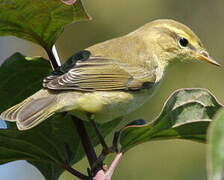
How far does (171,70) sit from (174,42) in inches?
80.6

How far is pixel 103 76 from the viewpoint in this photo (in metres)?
3.57

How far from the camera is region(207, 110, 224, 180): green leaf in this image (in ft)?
4.86

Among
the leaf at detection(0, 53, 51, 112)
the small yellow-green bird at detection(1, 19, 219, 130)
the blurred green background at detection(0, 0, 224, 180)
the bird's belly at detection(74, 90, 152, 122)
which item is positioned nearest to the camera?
the leaf at detection(0, 53, 51, 112)

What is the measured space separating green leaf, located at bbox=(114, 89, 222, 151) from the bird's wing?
2.07 feet

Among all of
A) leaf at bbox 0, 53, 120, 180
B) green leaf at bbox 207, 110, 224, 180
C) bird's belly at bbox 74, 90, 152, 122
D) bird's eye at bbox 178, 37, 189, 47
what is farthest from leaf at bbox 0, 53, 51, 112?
bird's eye at bbox 178, 37, 189, 47

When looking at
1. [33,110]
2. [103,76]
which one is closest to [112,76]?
[103,76]

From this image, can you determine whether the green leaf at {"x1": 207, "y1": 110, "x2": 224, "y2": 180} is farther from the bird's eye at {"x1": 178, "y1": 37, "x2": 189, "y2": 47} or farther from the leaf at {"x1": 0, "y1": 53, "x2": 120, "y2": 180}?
the bird's eye at {"x1": 178, "y1": 37, "x2": 189, "y2": 47}

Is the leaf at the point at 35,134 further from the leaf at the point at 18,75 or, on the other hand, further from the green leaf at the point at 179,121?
the green leaf at the point at 179,121

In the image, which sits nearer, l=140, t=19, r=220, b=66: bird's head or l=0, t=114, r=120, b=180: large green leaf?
l=0, t=114, r=120, b=180: large green leaf

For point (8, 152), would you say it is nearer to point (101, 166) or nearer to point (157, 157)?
point (101, 166)

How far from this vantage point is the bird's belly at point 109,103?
3.13 meters

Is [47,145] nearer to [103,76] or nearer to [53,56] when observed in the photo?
[53,56]

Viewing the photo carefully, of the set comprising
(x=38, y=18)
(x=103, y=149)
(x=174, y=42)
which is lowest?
(x=174, y=42)

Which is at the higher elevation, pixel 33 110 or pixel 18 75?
pixel 18 75
